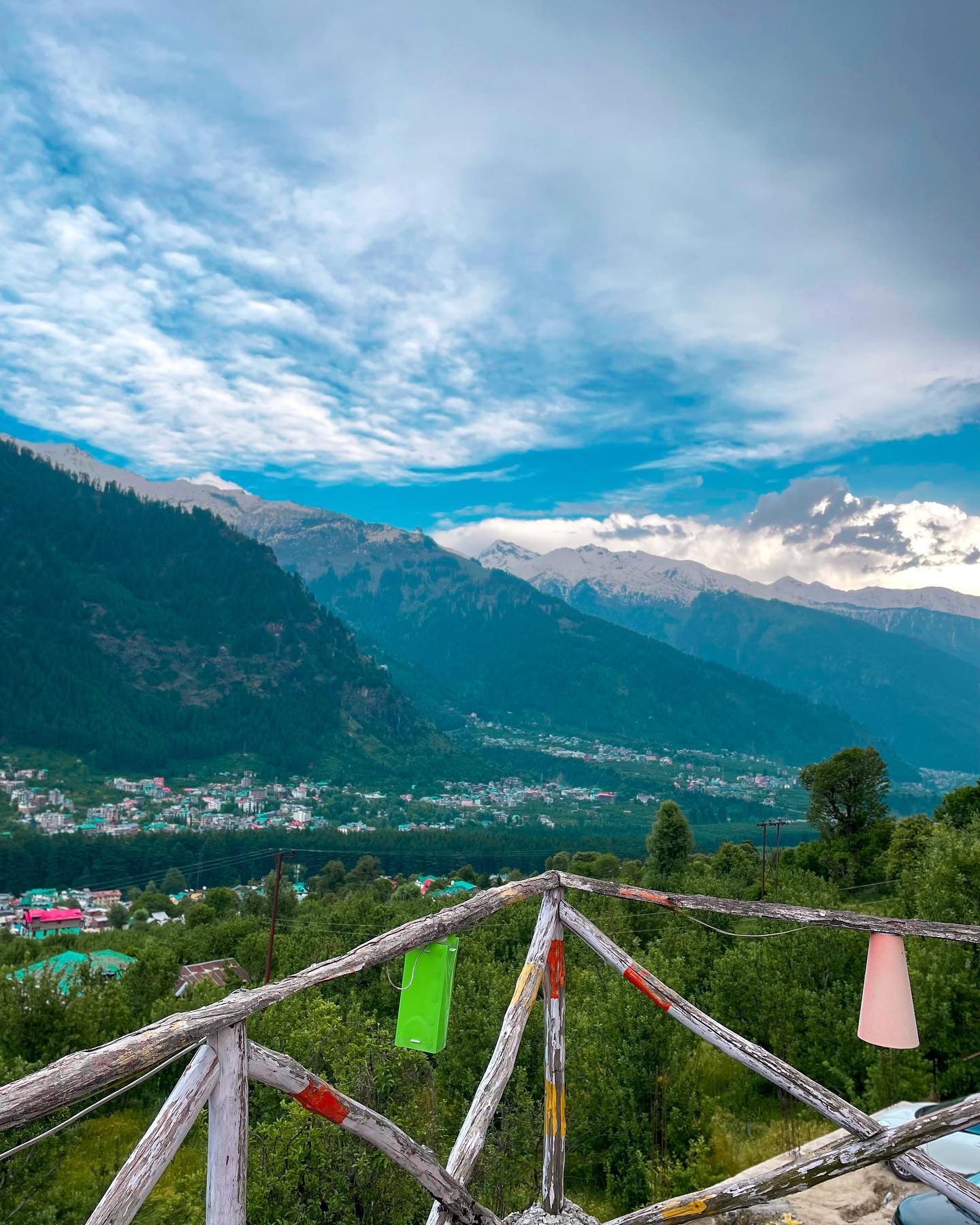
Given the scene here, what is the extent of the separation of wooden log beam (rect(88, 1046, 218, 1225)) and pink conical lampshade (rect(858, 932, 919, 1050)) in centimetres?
388

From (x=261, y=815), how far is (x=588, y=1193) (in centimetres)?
14569

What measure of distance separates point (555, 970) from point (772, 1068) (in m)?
1.27

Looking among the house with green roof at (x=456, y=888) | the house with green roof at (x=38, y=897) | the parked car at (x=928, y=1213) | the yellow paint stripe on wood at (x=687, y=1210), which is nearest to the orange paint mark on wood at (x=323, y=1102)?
the yellow paint stripe on wood at (x=687, y=1210)

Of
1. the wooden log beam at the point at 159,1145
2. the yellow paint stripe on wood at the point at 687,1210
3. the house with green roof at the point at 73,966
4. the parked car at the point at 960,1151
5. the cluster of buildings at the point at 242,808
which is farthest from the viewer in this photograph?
the cluster of buildings at the point at 242,808

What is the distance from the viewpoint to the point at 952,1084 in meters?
14.3

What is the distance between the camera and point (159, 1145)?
246 centimetres

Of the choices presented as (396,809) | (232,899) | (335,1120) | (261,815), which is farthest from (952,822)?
(396,809)

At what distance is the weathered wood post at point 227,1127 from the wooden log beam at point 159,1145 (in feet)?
0.12

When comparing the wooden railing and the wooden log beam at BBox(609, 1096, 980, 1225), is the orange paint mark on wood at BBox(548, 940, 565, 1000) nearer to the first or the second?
the wooden railing

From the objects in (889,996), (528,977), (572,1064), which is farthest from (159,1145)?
(572,1064)

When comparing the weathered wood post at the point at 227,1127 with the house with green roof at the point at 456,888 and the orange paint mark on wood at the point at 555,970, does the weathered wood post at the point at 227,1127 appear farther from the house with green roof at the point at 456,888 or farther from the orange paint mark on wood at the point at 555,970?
the house with green roof at the point at 456,888

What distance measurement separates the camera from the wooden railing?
2.39 metres

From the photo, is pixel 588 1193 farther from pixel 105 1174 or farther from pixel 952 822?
pixel 952 822

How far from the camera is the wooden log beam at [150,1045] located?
2162 millimetres
